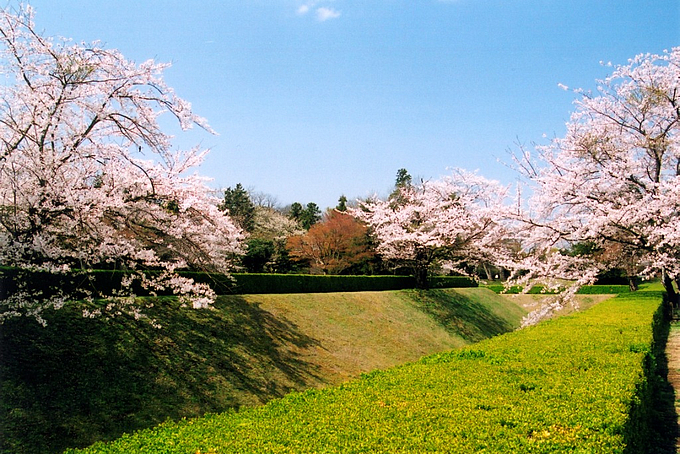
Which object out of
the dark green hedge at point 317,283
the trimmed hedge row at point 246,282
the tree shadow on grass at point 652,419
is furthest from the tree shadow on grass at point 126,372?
the tree shadow on grass at point 652,419

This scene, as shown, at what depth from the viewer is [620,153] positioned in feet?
39.3

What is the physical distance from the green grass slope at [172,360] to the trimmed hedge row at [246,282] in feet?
2.18

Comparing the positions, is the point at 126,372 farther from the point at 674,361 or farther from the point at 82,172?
the point at 674,361

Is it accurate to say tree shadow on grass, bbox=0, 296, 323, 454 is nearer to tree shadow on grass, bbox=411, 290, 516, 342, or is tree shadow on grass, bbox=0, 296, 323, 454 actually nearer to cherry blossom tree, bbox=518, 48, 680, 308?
cherry blossom tree, bbox=518, 48, 680, 308

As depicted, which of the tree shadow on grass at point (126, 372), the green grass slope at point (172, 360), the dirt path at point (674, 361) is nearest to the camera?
the tree shadow on grass at point (126, 372)

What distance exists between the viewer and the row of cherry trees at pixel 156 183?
26.1 ft

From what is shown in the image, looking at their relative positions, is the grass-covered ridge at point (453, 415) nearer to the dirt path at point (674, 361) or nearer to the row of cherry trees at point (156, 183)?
the dirt path at point (674, 361)

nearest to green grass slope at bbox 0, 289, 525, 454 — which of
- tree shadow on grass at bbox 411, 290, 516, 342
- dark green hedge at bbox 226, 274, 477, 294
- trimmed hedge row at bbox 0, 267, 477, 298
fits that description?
trimmed hedge row at bbox 0, 267, 477, 298

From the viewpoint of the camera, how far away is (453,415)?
3.88m

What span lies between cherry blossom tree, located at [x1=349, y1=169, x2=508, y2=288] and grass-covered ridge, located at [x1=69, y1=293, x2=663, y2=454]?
611 inches

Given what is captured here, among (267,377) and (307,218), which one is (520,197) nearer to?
(267,377)

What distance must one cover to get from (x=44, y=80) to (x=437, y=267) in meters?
Answer: 19.8

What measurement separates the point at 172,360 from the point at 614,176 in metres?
11.1

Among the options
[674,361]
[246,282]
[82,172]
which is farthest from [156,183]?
[674,361]
